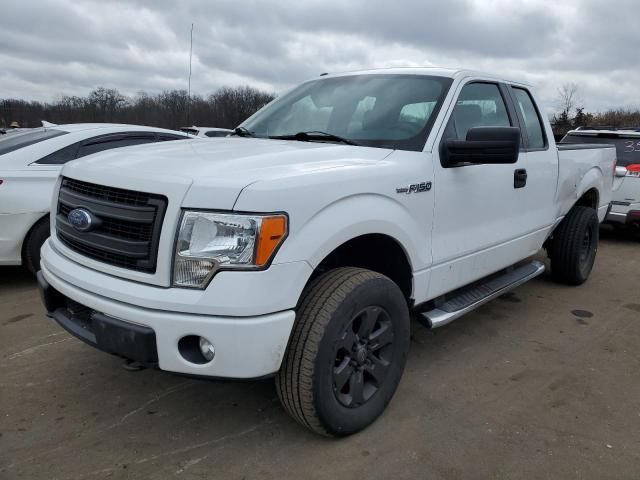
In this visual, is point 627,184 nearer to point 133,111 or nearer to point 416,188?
point 416,188

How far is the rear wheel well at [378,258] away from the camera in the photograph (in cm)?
283

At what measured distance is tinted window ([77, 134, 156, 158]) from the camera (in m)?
5.33

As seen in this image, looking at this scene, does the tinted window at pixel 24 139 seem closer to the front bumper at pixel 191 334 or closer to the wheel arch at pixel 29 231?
the wheel arch at pixel 29 231

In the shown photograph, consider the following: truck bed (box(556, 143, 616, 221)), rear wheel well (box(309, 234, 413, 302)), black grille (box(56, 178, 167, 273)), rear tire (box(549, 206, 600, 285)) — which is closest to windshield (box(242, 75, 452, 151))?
rear wheel well (box(309, 234, 413, 302))

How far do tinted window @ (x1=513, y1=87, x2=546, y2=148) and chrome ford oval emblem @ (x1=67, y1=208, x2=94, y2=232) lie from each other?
3.24m

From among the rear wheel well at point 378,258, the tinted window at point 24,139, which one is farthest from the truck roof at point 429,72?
the tinted window at point 24,139

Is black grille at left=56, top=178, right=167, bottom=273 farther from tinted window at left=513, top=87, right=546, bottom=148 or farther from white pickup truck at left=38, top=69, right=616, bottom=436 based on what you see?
tinted window at left=513, top=87, right=546, bottom=148

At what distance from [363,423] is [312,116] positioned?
198cm

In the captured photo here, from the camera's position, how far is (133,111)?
2741cm

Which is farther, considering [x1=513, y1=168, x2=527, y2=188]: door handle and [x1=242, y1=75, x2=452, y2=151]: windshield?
[x1=513, y1=168, x2=527, y2=188]: door handle

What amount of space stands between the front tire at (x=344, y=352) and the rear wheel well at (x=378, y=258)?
245 mm

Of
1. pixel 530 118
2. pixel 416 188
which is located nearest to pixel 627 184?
pixel 530 118

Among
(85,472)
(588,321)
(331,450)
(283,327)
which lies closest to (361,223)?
(283,327)

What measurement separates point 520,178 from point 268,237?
2.40m
